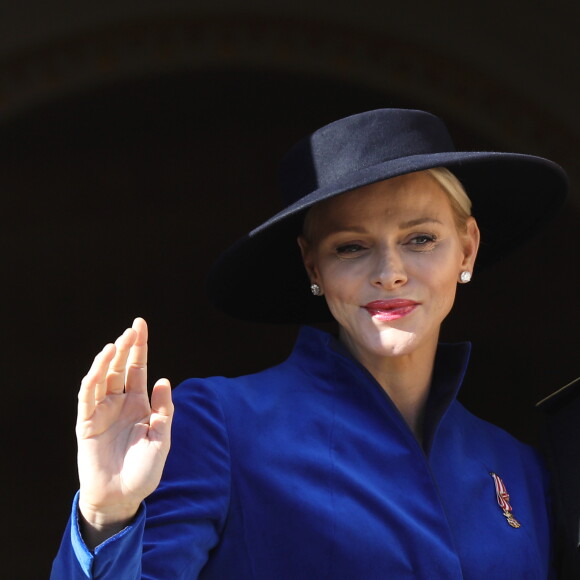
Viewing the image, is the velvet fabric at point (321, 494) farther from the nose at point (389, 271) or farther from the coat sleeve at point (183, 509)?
the nose at point (389, 271)

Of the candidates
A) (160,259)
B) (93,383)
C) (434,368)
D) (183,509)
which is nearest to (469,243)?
(434,368)

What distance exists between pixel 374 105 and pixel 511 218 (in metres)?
0.99

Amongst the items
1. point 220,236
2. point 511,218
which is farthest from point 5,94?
point 511,218

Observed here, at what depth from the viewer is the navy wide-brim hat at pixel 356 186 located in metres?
1.91

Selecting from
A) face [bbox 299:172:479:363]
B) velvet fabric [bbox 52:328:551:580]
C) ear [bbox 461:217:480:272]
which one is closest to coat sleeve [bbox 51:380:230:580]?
velvet fabric [bbox 52:328:551:580]

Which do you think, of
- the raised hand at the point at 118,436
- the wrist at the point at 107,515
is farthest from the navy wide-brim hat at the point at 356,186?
the wrist at the point at 107,515

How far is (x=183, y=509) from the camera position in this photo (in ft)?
5.49

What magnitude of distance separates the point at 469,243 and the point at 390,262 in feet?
0.68

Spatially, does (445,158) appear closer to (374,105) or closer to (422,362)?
(422,362)

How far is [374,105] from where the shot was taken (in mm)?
3129

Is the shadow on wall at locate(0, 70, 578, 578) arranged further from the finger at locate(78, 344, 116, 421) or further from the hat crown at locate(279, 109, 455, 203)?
the finger at locate(78, 344, 116, 421)

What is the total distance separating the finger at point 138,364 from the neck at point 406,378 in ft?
1.59

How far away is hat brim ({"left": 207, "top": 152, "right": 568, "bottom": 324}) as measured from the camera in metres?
1.97

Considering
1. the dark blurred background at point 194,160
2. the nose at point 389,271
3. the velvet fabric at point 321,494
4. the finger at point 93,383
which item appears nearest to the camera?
the finger at point 93,383
